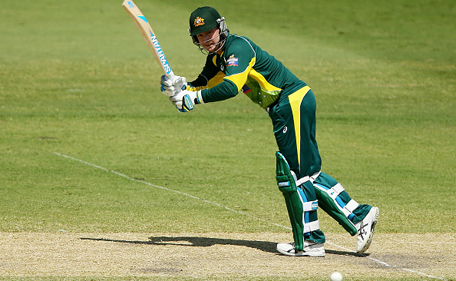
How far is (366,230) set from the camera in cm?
654

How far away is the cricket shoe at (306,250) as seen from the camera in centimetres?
656

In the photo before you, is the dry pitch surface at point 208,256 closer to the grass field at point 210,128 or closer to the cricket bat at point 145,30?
the grass field at point 210,128

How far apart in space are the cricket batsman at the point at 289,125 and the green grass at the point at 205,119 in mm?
1085

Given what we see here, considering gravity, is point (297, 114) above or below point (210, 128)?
above

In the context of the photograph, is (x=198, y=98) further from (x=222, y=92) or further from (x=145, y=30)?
(x=145, y=30)

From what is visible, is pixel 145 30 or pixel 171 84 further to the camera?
pixel 145 30

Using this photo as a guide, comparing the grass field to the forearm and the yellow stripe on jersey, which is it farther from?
the forearm

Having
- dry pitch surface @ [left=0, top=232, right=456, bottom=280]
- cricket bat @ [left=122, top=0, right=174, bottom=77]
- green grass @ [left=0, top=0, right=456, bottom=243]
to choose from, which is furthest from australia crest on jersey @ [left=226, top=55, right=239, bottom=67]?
green grass @ [left=0, top=0, right=456, bottom=243]

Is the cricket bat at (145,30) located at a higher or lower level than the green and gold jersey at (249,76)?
higher

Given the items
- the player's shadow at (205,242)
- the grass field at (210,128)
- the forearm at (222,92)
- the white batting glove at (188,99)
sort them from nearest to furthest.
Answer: the forearm at (222,92) < the white batting glove at (188,99) < the player's shadow at (205,242) < the grass field at (210,128)

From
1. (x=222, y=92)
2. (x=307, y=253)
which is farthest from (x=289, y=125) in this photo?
(x=307, y=253)

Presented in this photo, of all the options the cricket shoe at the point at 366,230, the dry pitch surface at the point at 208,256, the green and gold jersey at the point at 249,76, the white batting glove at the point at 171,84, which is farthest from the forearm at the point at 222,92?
the cricket shoe at the point at 366,230

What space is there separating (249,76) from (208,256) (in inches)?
69.7

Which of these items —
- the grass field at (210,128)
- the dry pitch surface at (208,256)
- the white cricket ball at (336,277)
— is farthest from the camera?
the grass field at (210,128)
